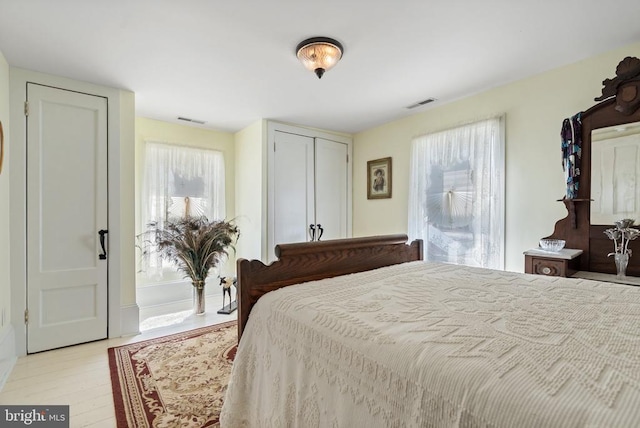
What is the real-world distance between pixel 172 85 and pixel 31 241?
1.78 meters

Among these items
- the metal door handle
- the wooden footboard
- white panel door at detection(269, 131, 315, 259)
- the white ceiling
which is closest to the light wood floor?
the metal door handle

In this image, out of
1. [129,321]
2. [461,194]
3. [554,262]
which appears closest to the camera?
[554,262]

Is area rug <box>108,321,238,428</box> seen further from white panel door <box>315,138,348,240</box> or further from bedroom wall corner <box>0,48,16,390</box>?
white panel door <box>315,138,348,240</box>

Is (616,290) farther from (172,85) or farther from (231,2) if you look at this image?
(172,85)

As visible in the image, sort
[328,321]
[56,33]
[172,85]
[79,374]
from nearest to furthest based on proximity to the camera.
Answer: [328,321] < [56,33] < [79,374] < [172,85]

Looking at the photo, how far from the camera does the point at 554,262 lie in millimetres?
2168

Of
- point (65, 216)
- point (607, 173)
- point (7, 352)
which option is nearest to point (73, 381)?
point (7, 352)

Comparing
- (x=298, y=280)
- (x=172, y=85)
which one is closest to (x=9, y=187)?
(x=172, y=85)

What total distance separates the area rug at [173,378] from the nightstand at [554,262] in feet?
7.83

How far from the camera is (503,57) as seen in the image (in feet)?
7.59

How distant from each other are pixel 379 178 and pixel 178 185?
272 centimetres

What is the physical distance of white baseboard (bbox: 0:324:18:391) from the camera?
209cm

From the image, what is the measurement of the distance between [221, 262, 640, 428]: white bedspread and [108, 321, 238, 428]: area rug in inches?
18.7

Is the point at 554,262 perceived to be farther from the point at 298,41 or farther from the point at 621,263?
the point at 298,41
